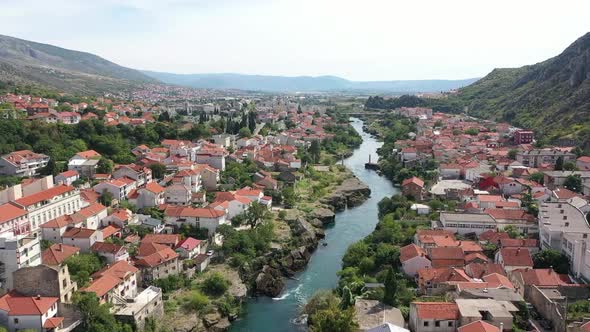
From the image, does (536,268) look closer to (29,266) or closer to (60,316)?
(60,316)

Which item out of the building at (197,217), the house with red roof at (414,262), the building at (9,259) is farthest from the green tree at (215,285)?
the house with red roof at (414,262)

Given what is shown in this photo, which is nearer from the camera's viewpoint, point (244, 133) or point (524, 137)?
point (524, 137)

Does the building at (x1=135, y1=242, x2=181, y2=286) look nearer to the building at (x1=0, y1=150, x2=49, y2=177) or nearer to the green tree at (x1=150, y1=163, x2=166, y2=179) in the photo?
the green tree at (x1=150, y1=163, x2=166, y2=179)

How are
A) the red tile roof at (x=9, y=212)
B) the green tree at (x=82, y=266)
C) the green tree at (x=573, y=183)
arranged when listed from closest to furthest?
the green tree at (x=82, y=266) < the red tile roof at (x=9, y=212) < the green tree at (x=573, y=183)

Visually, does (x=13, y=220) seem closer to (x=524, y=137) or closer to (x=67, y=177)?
(x=67, y=177)

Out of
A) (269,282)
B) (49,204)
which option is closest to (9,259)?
(49,204)

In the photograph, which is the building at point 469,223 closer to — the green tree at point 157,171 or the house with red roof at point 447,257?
the house with red roof at point 447,257

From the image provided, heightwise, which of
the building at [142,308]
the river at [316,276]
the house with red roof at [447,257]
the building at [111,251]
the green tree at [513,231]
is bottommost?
the river at [316,276]
